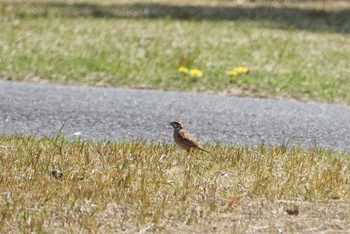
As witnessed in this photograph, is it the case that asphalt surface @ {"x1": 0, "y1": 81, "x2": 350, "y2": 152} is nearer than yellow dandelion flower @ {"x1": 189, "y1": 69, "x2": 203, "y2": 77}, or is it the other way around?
asphalt surface @ {"x1": 0, "y1": 81, "x2": 350, "y2": 152}

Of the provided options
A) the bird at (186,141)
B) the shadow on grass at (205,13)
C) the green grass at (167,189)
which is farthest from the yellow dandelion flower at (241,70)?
the shadow on grass at (205,13)

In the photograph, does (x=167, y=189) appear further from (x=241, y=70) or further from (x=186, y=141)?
(x=241, y=70)

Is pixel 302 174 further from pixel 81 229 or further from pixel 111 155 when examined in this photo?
pixel 81 229

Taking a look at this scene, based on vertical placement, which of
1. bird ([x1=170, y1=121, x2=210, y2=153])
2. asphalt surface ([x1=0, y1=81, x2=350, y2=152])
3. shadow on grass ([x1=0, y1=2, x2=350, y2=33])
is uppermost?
bird ([x1=170, y1=121, x2=210, y2=153])

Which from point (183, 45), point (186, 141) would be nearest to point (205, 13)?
point (183, 45)

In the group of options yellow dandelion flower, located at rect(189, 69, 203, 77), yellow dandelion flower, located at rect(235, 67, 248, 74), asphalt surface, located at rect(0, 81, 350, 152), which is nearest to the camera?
asphalt surface, located at rect(0, 81, 350, 152)

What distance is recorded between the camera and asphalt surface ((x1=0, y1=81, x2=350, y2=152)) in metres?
8.76

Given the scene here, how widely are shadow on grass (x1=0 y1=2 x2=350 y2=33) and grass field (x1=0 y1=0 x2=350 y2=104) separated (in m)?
0.02

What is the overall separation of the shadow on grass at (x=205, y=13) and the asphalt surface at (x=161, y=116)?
643 centimetres

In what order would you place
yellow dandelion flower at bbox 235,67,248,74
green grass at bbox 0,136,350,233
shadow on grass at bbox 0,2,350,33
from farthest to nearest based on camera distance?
1. shadow on grass at bbox 0,2,350,33
2. yellow dandelion flower at bbox 235,67,248,74
3. green grass at bbox 0,136,350,233

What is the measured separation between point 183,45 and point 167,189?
7805 mm

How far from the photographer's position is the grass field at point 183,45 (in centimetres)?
1148

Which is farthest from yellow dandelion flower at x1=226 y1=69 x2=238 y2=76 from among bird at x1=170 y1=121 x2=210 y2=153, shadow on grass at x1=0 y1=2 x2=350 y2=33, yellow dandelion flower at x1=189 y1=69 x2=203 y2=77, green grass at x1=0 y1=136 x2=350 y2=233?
shadow on grass at x1=0 y1=2 x2=350 y2=33

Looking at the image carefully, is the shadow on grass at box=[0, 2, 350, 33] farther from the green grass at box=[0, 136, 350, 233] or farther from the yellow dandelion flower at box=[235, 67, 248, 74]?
the green grass at box=[0, 136, 350, 233]
